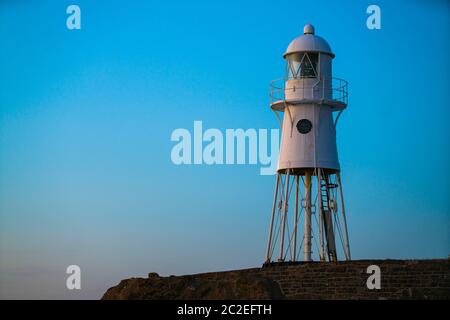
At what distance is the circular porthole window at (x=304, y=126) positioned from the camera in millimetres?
46406

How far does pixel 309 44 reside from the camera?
46.7m

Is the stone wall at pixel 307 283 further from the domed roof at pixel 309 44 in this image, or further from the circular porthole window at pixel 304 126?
the domed roof at pixel 309 44

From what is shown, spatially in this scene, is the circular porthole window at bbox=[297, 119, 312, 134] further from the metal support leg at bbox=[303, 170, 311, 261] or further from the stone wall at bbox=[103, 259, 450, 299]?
the stone wall at bbox=[103, 259, 450, 299]

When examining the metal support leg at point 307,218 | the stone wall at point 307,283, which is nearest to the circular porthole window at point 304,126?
the metal support leg at point 307,218

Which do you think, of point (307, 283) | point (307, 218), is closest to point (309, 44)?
point (307, 218)

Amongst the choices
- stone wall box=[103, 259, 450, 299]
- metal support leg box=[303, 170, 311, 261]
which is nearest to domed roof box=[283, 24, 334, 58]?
metal support leg box=[303, 170, 311, 261]

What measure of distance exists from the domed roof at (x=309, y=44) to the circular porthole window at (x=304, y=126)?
2891mm

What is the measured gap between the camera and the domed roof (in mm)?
46688

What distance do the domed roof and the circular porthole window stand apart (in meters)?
2.89

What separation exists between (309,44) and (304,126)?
3.31 m

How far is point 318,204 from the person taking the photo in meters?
45.6

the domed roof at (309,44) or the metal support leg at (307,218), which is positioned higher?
the domed roof at (309,44)
